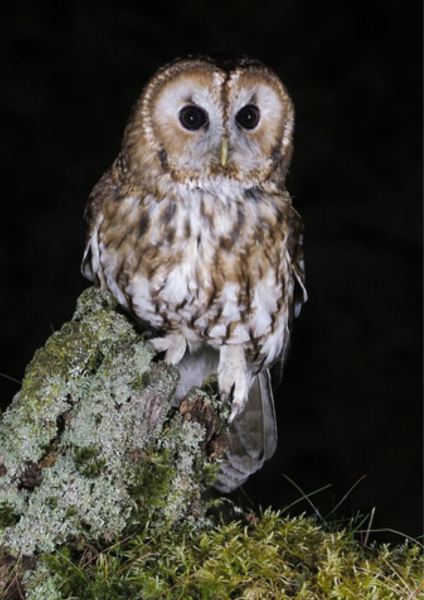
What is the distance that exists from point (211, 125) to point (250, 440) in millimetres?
749

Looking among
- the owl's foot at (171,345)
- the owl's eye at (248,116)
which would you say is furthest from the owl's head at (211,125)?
the owl's foot at (171,345)

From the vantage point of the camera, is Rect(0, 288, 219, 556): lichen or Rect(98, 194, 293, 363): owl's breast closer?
Rect(0, 288, 219, 556): lichen

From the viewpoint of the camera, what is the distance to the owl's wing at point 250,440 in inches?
84.8

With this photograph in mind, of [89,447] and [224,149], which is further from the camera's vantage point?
[224,149]

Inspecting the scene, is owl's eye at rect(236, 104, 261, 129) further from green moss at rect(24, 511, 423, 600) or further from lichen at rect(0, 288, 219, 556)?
green moss at rect(24, 511, 423, 600)

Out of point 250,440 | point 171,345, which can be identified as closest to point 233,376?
point 171,345

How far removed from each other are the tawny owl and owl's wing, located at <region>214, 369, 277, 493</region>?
23cm

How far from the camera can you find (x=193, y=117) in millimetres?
1759

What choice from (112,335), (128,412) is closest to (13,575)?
(128,412)

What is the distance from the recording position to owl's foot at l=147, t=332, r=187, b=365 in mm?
1940

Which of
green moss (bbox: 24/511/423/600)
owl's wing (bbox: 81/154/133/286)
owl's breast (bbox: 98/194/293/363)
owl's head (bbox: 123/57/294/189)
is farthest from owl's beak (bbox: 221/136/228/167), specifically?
green moss (bbox: 24/511/423/600)

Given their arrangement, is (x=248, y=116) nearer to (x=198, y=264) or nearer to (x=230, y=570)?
(x=198, y=264)

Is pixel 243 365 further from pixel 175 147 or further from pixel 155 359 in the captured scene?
pixel 175 147

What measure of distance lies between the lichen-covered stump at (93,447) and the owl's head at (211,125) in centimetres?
33
